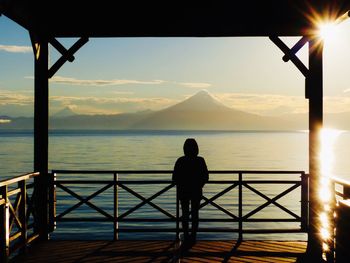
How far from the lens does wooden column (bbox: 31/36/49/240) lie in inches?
336

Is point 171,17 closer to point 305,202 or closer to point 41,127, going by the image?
point 41,127

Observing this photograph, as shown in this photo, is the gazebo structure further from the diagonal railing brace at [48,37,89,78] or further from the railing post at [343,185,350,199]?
the railing post at [343,185,350,199]

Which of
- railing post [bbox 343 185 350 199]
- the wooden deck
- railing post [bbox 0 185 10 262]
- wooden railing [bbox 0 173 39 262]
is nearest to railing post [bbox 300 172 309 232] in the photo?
the wooden deck

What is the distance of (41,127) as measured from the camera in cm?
854

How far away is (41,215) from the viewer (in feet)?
28.6

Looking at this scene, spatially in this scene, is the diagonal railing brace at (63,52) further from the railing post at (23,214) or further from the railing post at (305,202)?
the railing post at (305,202)

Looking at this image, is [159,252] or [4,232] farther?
[159,252]

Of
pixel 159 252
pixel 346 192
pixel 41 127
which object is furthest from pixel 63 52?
pixel 346 192

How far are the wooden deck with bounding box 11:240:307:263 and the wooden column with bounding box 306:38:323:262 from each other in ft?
1.45

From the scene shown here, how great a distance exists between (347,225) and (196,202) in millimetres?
2737

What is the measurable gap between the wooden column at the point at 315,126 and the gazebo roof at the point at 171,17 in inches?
20.8

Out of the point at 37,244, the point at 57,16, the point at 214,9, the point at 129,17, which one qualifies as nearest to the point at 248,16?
the point at 214,9

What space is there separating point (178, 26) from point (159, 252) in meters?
3.54

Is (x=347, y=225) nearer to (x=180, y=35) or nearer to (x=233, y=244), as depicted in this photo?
(x=233, y=244)
